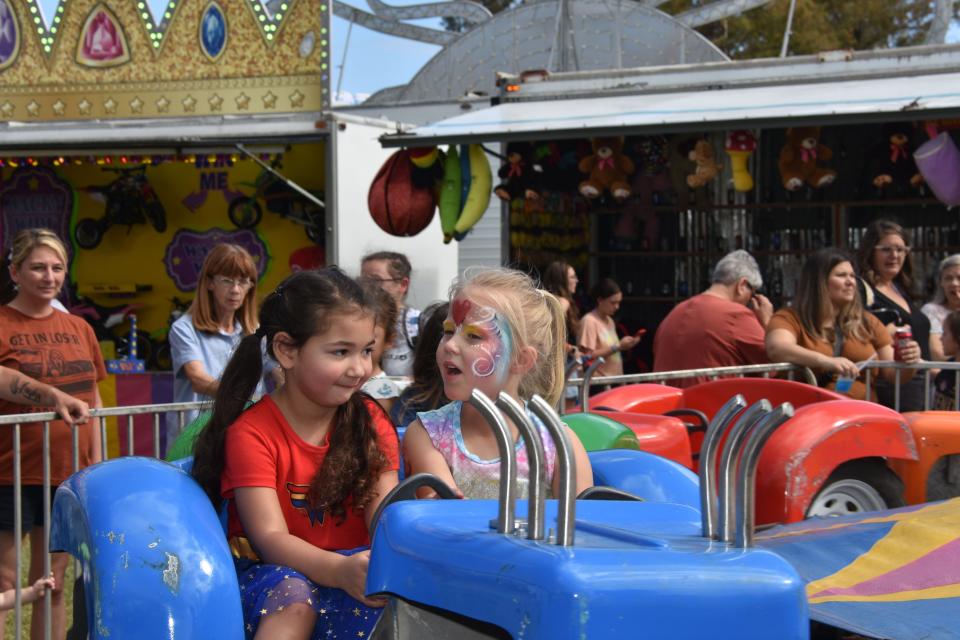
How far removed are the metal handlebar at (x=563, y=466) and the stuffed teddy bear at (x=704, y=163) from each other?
743cm

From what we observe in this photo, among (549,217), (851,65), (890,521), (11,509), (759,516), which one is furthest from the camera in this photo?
(549,217)

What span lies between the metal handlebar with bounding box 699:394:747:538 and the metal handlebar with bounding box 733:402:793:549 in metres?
0.06

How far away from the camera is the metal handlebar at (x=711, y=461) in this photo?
1.90 meters

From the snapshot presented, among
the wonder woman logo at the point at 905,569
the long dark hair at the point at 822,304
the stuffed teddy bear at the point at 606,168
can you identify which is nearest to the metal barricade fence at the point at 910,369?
the long dark hair at the point at 822,304

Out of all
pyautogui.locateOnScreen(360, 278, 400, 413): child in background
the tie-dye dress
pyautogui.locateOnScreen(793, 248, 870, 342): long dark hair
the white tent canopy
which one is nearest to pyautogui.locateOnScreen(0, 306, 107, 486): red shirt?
pyautogui.locateOnScreen(360, 278, 400, 413): child in background

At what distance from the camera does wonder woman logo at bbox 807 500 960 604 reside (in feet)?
9.00

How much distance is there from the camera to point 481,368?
283 centimetres

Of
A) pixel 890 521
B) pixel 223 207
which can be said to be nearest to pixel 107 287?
pixel 223 207

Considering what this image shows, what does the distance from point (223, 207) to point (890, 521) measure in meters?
7.86

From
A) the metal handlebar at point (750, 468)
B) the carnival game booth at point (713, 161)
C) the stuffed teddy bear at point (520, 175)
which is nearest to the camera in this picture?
the metal handlebar at point (750, 468)

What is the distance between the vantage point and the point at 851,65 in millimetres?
8844

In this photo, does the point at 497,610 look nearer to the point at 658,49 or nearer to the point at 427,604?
A: the point at 427,604

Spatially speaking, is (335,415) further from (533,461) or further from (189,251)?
(189,251)

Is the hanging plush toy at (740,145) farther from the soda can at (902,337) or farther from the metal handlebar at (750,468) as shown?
the metal handlebar at (750,468)
